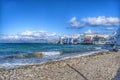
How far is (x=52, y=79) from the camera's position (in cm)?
1245

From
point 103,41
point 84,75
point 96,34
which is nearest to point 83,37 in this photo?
point 96,34

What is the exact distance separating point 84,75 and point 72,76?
742 mm

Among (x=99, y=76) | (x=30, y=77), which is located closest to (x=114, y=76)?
(x=99, y=76)

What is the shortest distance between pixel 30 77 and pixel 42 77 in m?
0.62

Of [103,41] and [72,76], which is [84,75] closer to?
[72,76]

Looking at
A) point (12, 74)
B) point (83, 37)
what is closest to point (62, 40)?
point (83, 37)

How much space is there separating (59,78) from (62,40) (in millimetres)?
138182

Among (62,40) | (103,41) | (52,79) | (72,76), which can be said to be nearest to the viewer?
(52,79)

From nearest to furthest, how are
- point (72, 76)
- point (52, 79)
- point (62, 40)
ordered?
1. point (52, 79)
2. point (72, 76)
3. point (62, 40)

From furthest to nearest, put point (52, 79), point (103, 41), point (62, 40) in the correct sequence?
point (62, 40) < point (103, 41) < point (52, 79)

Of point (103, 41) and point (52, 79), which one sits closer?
point (52, 79)

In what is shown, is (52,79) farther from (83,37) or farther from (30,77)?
(83,37)

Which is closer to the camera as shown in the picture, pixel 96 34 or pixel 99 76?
pixel 99 76

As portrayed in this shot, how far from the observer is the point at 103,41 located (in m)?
138
